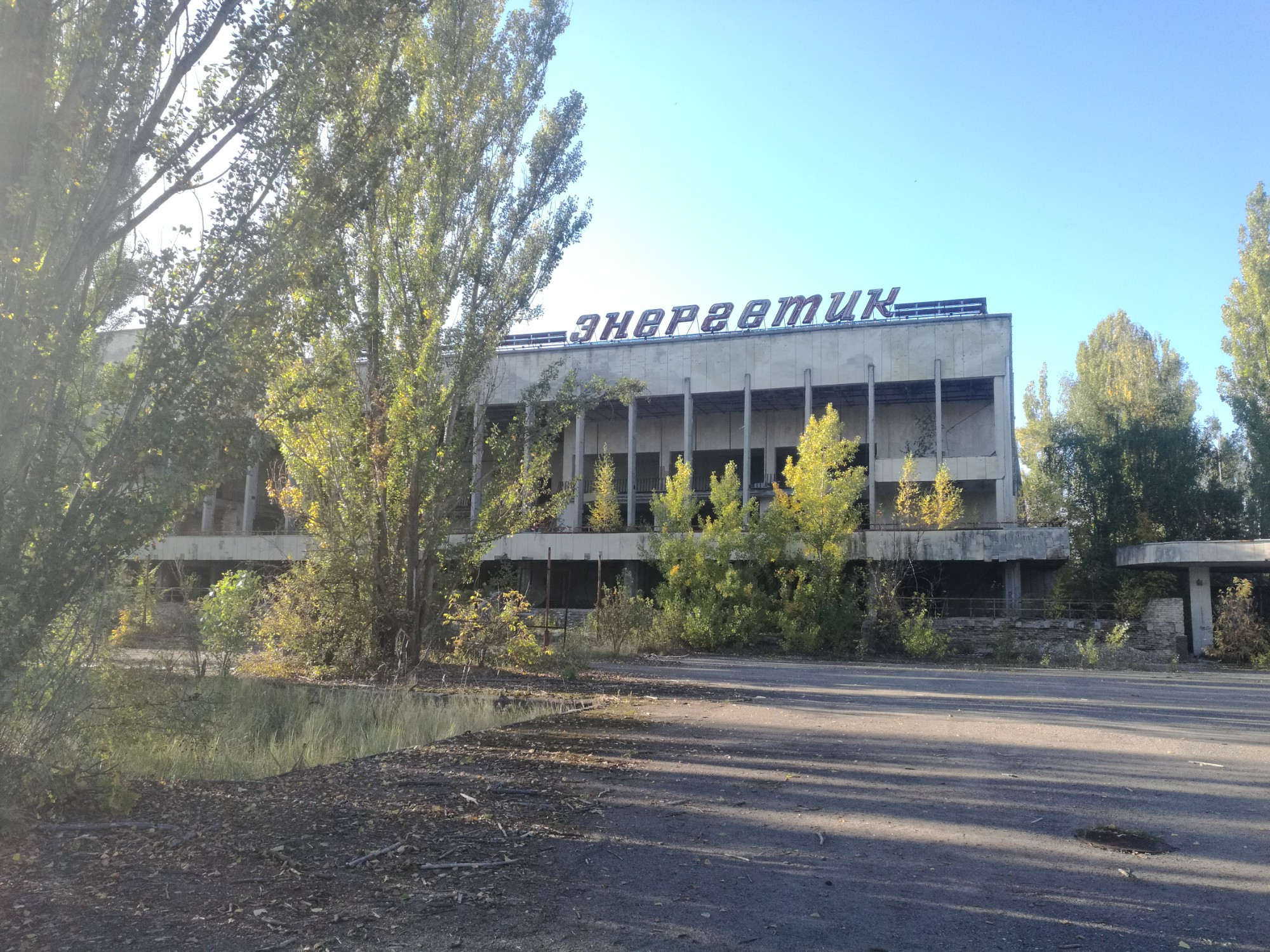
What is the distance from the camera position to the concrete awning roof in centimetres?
2916

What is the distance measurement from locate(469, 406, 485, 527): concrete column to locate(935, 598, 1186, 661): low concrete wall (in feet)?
65.8

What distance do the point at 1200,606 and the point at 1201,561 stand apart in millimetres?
2066

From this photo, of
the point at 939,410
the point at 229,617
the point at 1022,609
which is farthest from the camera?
the point at 939,410

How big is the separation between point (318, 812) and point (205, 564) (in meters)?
47.5

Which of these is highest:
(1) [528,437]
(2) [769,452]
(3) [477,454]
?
(2) [769,452]

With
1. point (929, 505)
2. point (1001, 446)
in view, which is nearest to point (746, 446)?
point (929, 505)

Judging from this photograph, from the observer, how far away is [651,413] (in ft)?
156

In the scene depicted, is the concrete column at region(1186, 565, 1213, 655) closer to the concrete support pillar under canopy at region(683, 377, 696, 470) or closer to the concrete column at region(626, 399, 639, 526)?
the concrete support pillar under canopy at region(683, 377, 696, 470)

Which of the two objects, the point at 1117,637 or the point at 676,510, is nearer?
the point at 1117,637

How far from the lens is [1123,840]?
16.0 ft

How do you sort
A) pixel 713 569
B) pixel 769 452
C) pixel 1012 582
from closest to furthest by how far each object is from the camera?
1. pixel 713 569
2. pixel 1012 582
3. pixel 769 452

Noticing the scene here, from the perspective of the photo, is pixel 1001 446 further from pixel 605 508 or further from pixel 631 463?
pixel 605 508

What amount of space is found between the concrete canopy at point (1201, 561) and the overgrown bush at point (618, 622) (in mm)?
20271

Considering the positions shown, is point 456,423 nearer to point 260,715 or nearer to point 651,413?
point 260,715
